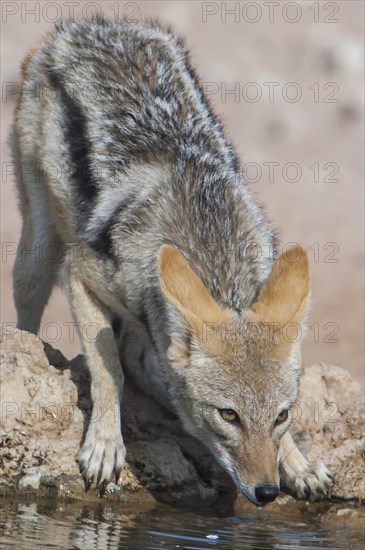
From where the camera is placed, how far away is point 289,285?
8.15m

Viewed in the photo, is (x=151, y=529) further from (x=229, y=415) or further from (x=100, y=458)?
(x=229, y=415)

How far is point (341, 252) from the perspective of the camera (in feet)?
56.3

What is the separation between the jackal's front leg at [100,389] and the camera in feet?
27.7

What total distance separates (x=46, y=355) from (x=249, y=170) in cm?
985

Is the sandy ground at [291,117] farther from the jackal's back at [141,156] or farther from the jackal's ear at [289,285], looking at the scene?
the jackal's ear at [289,285]

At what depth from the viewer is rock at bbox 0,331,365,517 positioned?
843cm

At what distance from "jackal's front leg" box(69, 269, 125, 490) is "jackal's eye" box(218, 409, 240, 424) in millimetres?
1061

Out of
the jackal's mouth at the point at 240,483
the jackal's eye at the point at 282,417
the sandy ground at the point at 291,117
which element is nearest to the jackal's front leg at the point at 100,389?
the jackal's mouth at the point at 240,483

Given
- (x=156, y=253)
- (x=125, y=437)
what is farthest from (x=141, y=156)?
(x=125, y=437)

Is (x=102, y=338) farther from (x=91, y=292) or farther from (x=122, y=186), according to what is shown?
(x=122, y=186)

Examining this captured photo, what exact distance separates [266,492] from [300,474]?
4.29ft

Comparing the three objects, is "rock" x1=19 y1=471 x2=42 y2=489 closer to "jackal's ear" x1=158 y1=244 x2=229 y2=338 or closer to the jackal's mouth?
the jackal's mouth

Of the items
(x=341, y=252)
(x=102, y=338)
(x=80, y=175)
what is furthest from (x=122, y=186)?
(x=341, y=252)

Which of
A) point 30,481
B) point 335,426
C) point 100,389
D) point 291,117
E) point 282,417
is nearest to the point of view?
point 282,417
